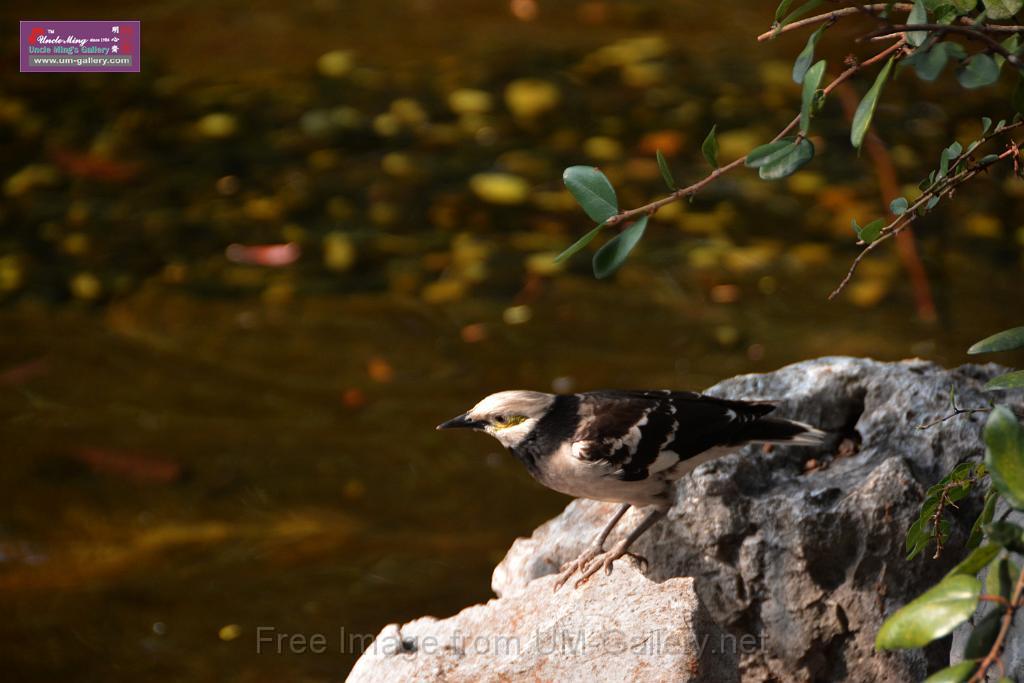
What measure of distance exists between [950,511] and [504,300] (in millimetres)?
3095

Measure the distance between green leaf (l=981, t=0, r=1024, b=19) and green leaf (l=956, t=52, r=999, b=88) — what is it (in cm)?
12

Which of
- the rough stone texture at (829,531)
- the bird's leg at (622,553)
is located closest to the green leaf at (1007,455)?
the rough stone texture at (829,531)

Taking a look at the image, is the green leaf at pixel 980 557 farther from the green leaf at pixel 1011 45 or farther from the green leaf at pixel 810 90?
the green leaf at pixel 1011 45

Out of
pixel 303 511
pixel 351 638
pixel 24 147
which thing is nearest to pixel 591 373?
pixel 303 511

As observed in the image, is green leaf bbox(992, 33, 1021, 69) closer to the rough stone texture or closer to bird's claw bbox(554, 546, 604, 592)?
the rough stone texture

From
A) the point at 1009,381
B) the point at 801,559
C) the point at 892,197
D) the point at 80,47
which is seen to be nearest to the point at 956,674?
the point at 1009,381

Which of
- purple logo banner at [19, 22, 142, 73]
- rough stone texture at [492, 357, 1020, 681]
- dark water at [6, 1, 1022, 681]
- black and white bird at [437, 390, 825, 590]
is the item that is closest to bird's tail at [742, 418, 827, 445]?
black and white bird at [437, 390, 825, 590]

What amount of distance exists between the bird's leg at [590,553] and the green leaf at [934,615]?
4.14 feet

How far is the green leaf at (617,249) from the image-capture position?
1904mm

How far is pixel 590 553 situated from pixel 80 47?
5.36 meters

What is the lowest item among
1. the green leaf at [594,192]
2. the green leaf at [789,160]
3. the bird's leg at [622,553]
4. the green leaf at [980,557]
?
the bird's leg at [622,553]

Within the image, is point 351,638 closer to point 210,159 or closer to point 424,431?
point 424,431

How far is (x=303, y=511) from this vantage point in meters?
4.30

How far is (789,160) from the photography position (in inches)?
74.9
